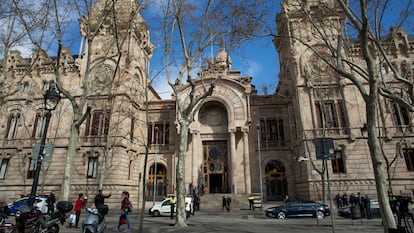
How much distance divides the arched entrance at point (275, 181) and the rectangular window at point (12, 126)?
28320 mm

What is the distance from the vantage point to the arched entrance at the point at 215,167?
2861 cm

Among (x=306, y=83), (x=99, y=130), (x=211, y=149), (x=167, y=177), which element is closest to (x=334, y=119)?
(x=306, y=83)

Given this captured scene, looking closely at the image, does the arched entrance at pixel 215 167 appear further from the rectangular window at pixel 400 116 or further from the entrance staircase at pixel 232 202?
the rectangular window at pixel 400 116

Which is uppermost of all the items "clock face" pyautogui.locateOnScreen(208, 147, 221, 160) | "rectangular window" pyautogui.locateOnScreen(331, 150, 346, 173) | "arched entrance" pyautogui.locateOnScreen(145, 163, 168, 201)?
"clock face" pyautogui.locateOnScreen(208, 147, 221, 160)

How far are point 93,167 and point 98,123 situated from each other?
15.7ft

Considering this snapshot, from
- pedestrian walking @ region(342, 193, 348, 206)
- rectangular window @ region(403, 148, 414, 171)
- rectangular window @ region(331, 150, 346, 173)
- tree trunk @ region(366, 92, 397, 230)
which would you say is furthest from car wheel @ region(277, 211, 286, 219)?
rectangular window @ region(403, 148, 414, 171)

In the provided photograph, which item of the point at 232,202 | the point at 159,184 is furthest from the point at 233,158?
the point at 159,184

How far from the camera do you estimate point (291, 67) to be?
27.0m

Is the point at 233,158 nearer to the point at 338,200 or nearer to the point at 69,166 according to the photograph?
the point at 338,200

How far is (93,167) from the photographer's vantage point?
25.9 meters

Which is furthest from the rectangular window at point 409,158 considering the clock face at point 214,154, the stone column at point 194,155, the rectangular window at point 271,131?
the stone column at point 194,155

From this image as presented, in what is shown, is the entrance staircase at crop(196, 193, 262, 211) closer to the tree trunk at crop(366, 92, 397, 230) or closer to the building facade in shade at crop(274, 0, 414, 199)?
the building facade in shade at crop(274, 0, 414, 199)

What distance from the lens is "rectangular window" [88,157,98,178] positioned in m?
25.6

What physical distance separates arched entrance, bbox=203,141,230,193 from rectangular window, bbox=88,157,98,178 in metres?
11.3
